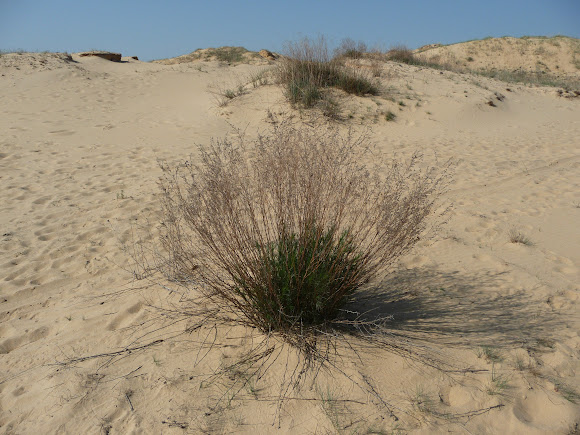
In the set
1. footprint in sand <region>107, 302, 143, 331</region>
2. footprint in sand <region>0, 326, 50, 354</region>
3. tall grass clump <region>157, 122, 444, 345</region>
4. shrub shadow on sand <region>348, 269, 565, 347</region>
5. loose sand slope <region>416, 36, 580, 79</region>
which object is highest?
loose sand slope <region>416, 36, 580, 79</region>

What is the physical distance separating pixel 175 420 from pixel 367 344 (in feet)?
4.04

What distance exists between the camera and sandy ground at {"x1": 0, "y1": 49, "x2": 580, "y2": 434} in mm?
2285

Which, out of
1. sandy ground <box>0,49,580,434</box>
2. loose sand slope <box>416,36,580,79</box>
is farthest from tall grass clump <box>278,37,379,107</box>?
loose sand slope <box>416,36,580,79</box>

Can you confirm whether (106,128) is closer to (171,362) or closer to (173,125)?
(173,125)

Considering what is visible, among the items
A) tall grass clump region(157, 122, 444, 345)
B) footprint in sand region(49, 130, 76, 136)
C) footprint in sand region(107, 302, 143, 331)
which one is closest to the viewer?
tall grass clump region(157, 122, 444, 345)

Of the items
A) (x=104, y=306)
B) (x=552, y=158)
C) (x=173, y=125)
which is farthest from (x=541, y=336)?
(x=173, y=125)

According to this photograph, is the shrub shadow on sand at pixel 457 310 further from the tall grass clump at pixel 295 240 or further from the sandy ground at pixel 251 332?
the tall grass clump at pixel 295 240

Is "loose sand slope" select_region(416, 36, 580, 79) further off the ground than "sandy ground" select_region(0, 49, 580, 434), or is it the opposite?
"loose sand slope" select_region(416, 36, 580, 79)

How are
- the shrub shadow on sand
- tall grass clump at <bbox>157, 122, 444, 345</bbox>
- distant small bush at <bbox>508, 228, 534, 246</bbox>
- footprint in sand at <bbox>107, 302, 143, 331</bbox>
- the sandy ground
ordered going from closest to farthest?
the sandy ground → tall grass clump at <bbox>157, 122, 444, 345</bbox> → the shrub shadow on sand → footprint in sand at <bbox>107, 302, 143, 331</bbox> → distant small bush at <bbox>508, 228, 534, 246</bbox>

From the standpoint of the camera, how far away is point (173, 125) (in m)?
10.5

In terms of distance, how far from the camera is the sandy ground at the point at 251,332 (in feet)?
7.50

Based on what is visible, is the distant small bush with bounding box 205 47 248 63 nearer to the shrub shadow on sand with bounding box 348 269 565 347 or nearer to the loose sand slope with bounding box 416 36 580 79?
the loose sand slope with bounding box 416 36 580 79

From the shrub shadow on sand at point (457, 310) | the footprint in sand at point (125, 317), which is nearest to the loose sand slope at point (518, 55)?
the shrub shadow on sand at point (457, 310)

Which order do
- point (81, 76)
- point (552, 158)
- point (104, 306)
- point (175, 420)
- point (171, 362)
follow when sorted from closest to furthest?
point (175, 420)
point (171, 362)
point (104, 306)
point (552, 158)
point (81, 76)
